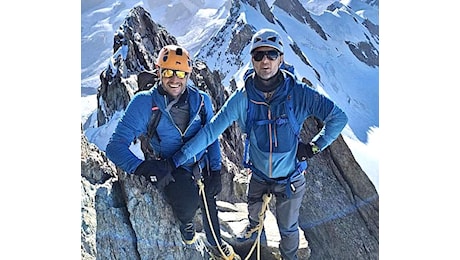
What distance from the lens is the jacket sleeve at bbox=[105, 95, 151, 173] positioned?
2.54 metres

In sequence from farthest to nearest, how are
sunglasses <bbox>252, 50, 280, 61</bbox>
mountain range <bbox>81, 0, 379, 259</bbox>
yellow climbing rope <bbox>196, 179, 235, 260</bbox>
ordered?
mountain range <bbox>81, 0, 379, 259</bbox> → yellow climbing rope <bbox>196, 179, 235, 260</bbox> → sunglasses <bbox>252, 50, 280, 61</bbox>

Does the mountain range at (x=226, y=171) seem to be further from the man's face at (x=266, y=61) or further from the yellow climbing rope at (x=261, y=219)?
the man's face at (x=266, y=61)

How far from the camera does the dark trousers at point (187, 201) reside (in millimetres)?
2721

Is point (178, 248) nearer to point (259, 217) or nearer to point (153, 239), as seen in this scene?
point (153, 239)

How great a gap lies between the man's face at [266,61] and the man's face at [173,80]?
0.44 metres

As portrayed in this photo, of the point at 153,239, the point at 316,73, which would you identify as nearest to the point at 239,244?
the point at 153,239

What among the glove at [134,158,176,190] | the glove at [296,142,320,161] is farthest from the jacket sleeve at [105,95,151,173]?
the glove at [296,142,320,161]

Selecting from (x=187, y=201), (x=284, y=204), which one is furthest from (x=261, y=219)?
(x=187, y=201)

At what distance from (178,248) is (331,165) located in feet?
4.77

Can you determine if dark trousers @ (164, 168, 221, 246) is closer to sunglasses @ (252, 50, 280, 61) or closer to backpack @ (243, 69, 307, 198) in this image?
backpack @ (243, 69, 307, 198)

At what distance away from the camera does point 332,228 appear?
345 cm

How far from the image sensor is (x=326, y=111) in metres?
2.56

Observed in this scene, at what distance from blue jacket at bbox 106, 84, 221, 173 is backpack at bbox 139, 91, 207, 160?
0.06 feet

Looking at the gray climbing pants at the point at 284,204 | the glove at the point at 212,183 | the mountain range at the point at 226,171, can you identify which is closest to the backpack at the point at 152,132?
the mountain range at the point at 226,171
